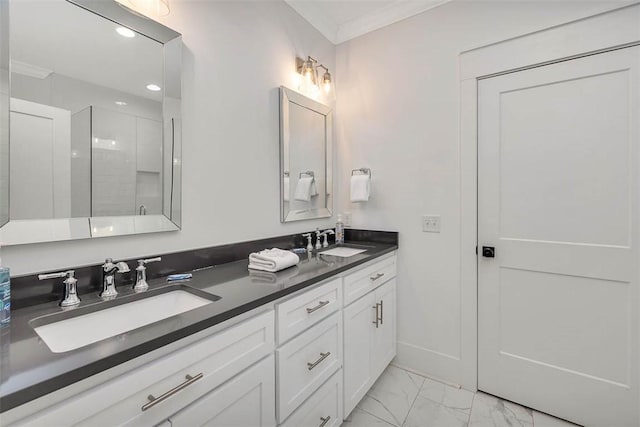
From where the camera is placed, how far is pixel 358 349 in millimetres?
1629

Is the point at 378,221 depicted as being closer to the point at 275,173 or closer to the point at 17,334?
the point at 275,173

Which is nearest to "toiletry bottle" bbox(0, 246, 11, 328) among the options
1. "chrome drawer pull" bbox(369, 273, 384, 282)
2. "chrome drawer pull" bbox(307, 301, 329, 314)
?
"chrome drawer pull" bbox(307, 301, 329, 314)

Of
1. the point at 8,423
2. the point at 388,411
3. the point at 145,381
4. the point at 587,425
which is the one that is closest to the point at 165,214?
the point at 145,381

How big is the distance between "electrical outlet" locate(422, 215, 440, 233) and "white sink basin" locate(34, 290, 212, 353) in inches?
59.0

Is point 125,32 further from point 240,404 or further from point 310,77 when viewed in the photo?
point 240,404

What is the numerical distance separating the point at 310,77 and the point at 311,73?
0.09 ft

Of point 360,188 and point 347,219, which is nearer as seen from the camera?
point 360,188

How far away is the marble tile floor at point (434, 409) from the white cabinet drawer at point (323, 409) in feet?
0.82

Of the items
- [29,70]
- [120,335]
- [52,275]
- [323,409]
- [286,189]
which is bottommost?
[323,409]

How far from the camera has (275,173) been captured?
6.08 feet

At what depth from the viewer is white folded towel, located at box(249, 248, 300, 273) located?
138 centimetres

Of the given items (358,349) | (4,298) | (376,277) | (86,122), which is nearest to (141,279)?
(4,298)

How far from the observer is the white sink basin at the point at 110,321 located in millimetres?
858

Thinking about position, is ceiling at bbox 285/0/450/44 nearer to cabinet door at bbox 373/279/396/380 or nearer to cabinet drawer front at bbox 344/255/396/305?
cabinet drawer front at bbox 344/255/396/305
